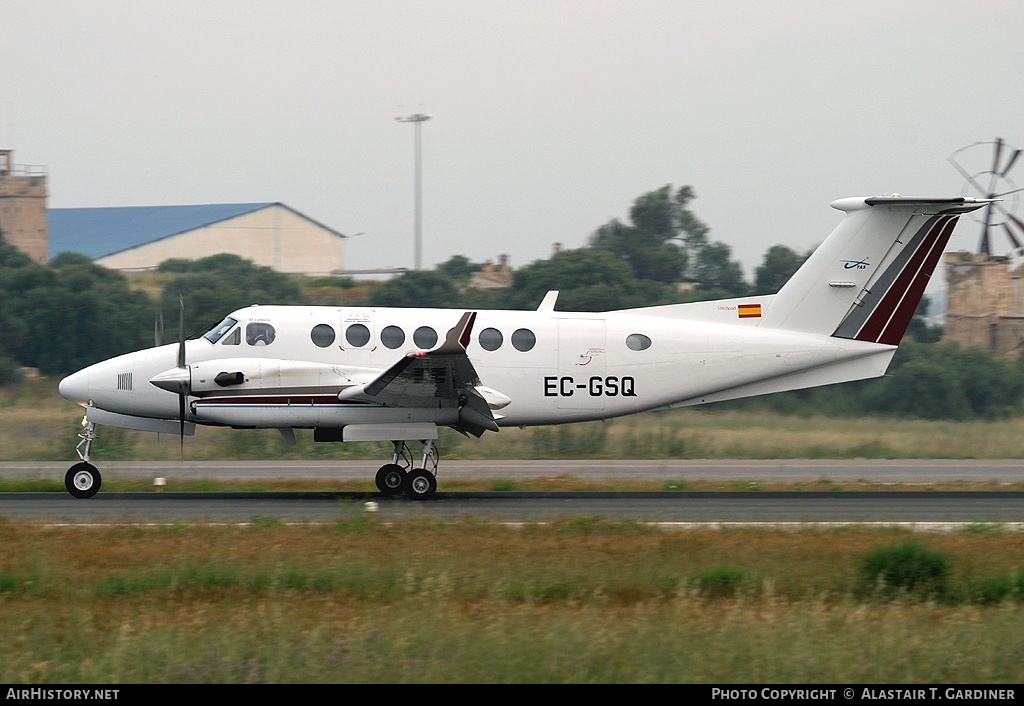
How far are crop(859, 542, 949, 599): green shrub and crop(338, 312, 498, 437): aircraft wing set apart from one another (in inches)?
251

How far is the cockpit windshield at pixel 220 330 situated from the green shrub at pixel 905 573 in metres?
9.94

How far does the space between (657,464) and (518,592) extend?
539 inches

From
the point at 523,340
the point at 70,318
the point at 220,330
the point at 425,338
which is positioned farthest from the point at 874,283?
the point at 70,318

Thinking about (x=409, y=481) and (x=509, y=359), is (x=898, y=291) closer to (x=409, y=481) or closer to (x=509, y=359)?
(x=509, y=359)

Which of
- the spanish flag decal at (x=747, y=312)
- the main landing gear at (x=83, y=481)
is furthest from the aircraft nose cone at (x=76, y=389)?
the spanish flag decal at (x=747, y=312)

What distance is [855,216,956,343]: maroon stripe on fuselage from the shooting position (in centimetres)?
1752

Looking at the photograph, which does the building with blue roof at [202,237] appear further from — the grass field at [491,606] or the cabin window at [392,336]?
the grass field at [491,606]

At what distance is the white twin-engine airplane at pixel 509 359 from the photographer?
51.6 ft

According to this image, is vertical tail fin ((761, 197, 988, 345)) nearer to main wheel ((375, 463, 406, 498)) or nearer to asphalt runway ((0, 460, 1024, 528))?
asphalt runway ((0, 460, 1024, 528))

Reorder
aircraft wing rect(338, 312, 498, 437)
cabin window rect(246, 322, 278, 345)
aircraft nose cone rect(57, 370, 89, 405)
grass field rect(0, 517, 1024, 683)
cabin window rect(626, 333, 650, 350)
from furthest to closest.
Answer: cabin window rect(626, 333, 650, 350)
cabin window rect(246, 322, 278, 345)
aircraft nose cone rect(57, 370, 89, 405)
aircraft wing rect(338, 312, 498, 437)
grass field rect(0, 517, 1024, 683)

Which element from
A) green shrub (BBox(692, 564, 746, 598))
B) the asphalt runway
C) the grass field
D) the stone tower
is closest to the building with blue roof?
the stone tower

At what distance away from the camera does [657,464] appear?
73.2 feet

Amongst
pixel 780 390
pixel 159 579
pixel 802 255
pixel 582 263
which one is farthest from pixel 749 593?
pixel 802 255
